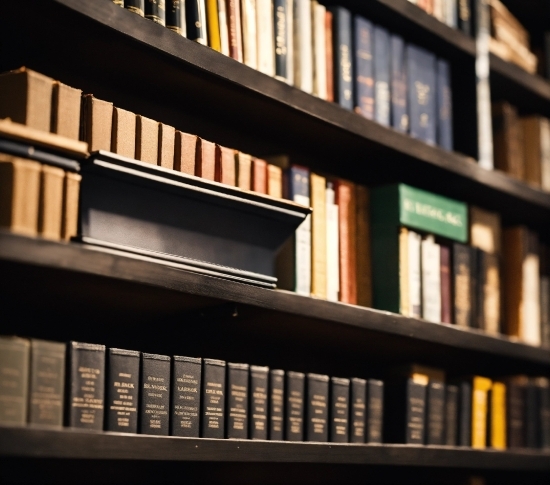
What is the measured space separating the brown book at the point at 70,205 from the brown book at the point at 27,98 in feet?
0.33

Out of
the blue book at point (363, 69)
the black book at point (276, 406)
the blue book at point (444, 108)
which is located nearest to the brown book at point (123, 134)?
the black book at point (276, 406)

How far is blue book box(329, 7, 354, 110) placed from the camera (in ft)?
6.02

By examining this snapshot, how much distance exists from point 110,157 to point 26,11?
0.92ft

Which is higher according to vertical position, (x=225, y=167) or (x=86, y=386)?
(x=225, y=167)

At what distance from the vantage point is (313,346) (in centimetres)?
196

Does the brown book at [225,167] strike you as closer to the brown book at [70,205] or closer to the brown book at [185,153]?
the brown book at [185,153]

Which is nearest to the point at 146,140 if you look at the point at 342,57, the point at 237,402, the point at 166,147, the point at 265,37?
the point at 166,147

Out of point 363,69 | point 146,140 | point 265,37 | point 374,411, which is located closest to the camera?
point 146,140

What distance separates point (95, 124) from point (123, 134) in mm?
58

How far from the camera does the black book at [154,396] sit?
1363 mm

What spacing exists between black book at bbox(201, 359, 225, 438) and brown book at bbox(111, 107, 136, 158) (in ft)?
1.24

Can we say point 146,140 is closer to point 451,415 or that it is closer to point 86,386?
point 86,386

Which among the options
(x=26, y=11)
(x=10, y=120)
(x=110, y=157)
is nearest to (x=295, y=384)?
(x=110, y=157)

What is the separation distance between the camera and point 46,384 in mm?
1241
